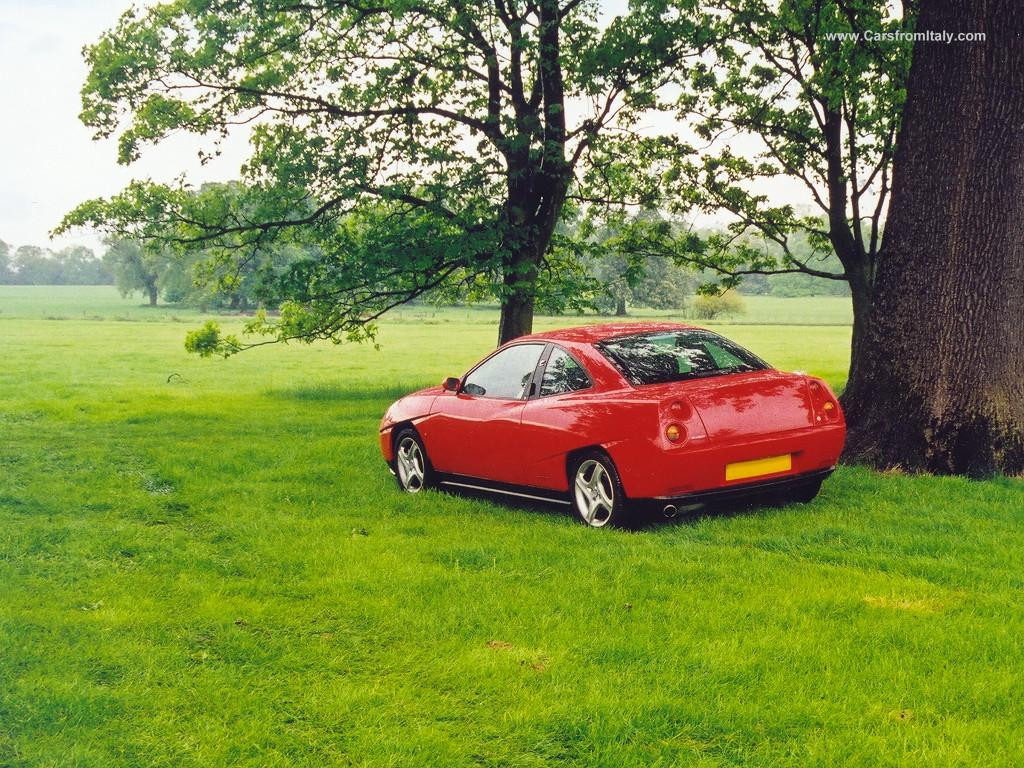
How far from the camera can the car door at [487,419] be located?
31.1ft

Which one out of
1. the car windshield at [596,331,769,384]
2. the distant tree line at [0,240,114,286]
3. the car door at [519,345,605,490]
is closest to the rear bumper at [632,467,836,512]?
the car door at [519,345,605,490]

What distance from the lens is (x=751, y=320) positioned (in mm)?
66938

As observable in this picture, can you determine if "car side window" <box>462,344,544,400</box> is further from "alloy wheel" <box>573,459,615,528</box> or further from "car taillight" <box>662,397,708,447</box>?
"car taillight" <box>662,397,708,447</box>

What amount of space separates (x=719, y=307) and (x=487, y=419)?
5333cm

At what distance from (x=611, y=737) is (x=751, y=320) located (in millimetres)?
64268

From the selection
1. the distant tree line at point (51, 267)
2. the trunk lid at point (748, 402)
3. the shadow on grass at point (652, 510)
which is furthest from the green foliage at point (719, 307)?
the trunk lid at point (748, 402)

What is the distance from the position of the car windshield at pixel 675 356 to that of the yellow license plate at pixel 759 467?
2.88 feet

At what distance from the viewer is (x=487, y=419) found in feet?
31.8

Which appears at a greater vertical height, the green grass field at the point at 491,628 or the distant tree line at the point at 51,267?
the distant tree line at the point at 51,267

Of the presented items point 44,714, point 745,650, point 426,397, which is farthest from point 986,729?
point 426,397

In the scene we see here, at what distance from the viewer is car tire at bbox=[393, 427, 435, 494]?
10586 millimetres

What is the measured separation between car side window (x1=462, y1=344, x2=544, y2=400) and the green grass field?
3.40 feet

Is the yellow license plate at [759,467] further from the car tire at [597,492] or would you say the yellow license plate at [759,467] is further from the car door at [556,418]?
the car door at [556,418]

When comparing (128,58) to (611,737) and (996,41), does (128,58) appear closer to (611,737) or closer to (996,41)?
(996,41)
